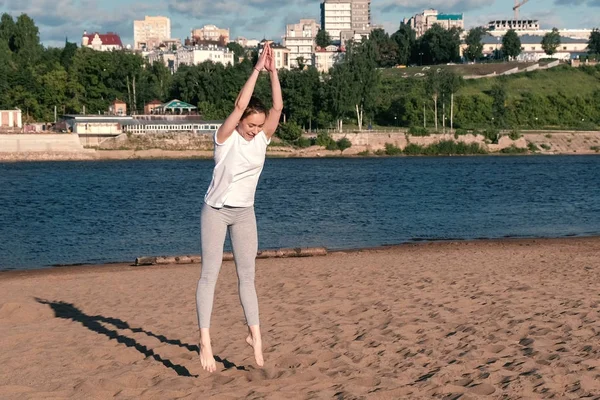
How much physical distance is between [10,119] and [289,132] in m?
28.6

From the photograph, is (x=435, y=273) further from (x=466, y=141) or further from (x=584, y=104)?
(x=584, y=104)

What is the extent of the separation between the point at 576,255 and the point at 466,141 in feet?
252

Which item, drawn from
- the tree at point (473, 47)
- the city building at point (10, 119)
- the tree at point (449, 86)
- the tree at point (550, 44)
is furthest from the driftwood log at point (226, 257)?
the tree at point (550, 44)

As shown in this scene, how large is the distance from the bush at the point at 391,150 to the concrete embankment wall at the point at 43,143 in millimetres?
29459

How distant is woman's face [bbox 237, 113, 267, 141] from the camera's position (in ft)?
22.8

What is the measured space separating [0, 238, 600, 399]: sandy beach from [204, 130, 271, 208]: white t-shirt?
145 cm

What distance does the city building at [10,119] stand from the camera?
93375mm

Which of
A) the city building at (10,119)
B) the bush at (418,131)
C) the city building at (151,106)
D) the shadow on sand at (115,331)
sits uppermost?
the city building at (151,106)

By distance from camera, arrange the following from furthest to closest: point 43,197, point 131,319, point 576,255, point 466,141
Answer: point 466,141 → point 43,197 → point 576,255 → point 131,319

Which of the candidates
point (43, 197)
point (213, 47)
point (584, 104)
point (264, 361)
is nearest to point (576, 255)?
point (264, 361)

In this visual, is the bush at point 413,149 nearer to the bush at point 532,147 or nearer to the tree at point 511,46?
the bush at point 532,147

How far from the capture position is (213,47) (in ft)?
588

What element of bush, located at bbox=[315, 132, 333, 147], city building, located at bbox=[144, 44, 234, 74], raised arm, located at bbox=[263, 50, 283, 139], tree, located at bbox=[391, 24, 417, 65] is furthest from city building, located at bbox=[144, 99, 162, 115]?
raised arm, located at bbox=[263, 50, 283, 139]

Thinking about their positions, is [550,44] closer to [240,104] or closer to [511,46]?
[511,46]
